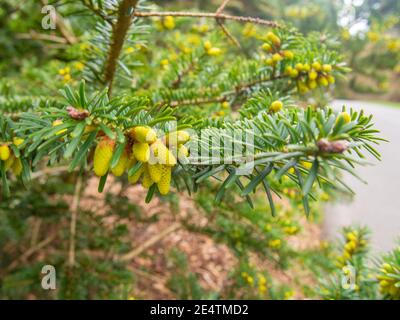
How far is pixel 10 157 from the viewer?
15.6 inches

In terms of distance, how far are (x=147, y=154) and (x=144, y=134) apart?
0.06 ft

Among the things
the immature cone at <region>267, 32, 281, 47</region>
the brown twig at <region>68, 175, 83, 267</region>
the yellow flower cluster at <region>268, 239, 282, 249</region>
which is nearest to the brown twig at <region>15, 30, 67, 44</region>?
the brown twig at <region>68, 175, 83, 267</region>

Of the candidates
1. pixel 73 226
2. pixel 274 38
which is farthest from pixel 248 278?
pixel 274 38

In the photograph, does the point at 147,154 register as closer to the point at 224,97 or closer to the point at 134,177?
the point at 134,177

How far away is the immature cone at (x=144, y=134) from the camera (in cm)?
30

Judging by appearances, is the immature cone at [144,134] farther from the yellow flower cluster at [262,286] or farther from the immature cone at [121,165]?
the yellow flower cluster at [262,286]

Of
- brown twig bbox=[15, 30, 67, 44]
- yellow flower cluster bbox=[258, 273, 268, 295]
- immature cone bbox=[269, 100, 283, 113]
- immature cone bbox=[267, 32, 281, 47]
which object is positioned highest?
brown twig bbox=[15, 30, 67, 44]

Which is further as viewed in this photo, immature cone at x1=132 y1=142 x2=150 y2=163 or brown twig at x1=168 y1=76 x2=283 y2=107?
brown twig at x1=168 y1=76 x2=283 y2=107

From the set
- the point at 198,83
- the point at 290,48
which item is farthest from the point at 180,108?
the point at 290,48

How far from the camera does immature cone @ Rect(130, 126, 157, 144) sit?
0.30 m

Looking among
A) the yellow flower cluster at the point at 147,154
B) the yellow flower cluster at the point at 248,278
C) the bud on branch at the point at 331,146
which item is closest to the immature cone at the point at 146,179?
the yellow flower cluster at the point at 147,154

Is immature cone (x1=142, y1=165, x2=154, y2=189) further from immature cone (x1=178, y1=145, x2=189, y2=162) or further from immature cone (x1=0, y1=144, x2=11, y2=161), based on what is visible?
immature cone (x1=0, y1=144, x2=11, y2=161)

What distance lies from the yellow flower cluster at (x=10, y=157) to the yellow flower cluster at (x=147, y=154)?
0.46 feet

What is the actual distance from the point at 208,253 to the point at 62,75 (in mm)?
1406
